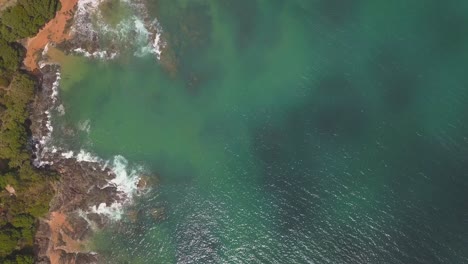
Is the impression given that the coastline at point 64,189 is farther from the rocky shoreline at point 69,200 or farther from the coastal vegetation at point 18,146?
the coastal vegetation at point 18,146

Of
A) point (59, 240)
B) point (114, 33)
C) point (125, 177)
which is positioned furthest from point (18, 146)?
point (114, 33)

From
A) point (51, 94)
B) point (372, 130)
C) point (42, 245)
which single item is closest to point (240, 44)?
point (372, 130)

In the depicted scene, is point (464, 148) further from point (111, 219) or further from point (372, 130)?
point (111, 219)

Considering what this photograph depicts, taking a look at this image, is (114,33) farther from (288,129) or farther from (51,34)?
(288,129)

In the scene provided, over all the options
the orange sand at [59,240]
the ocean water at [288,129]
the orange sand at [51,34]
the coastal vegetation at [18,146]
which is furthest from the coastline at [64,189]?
the ocean water at [288,129]

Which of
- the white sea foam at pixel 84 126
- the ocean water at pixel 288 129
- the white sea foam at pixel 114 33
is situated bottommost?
the ocean water at pixel 288 129

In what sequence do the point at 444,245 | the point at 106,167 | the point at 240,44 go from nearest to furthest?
1. the point at 444,245
2. the point at 106,167
3. the point at 240,44

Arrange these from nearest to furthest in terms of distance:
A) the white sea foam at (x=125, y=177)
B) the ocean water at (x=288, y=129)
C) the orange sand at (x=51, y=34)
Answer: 1. the ocean water at (x=288, y=129)
2. the white sea foam at (x=125, y=177)
3. the orange sand at (x=51, y=34)
